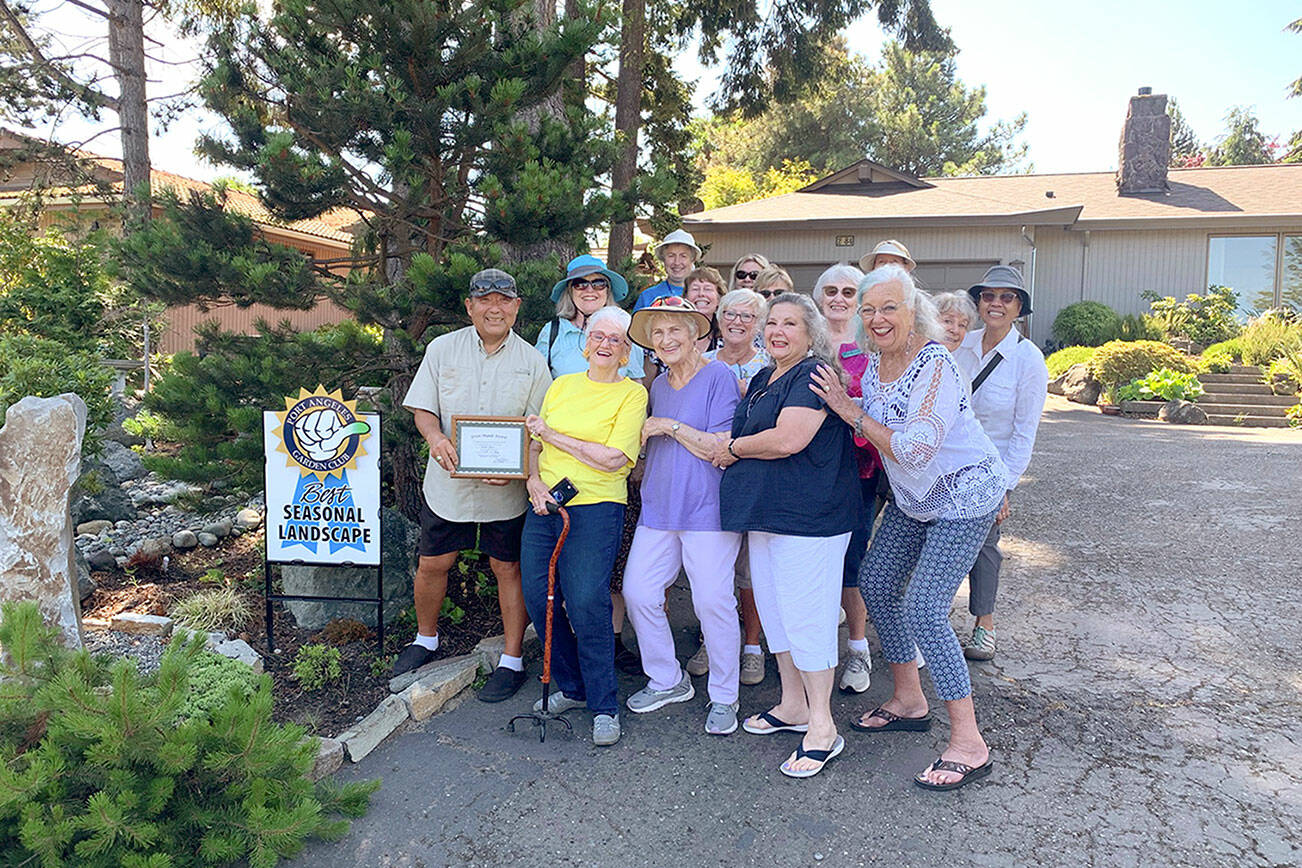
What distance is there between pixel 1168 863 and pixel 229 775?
9.92 ft

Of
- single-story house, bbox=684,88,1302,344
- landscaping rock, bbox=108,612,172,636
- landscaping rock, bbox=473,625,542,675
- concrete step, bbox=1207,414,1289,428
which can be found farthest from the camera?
single-story house, bbox=684,88,1302,344

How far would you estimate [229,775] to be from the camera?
9.33 ft

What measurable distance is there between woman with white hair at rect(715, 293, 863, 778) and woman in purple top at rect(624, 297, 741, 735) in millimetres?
190

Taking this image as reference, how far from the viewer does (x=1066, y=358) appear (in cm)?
1712

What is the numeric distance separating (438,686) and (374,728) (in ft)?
1.25

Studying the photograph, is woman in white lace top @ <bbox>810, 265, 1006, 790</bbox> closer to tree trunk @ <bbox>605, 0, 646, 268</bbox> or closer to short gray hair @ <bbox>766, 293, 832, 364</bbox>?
short gray hair @ <bbox>766, 293, 832, 364</bbox>

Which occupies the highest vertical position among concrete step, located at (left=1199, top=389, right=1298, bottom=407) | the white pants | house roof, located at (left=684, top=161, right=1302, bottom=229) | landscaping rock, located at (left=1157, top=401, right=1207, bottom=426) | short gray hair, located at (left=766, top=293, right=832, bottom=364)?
house roof, located at (left=684, top=161, right=1302, bottom=229)

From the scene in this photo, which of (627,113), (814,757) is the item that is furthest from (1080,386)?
(814,757)

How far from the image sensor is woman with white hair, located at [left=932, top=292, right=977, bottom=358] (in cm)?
416

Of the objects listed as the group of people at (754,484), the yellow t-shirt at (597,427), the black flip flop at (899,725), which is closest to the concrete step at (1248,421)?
the group of people at (754,484)

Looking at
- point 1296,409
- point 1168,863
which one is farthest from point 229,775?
point 1296,409

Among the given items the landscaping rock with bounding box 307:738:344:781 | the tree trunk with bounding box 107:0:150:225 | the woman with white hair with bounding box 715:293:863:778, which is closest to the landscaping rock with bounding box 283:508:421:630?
the landscaping rock with bounding box 307:738:344:781

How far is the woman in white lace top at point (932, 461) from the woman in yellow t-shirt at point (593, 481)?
886 mm

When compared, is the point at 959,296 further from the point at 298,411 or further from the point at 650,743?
the point at 298,411
